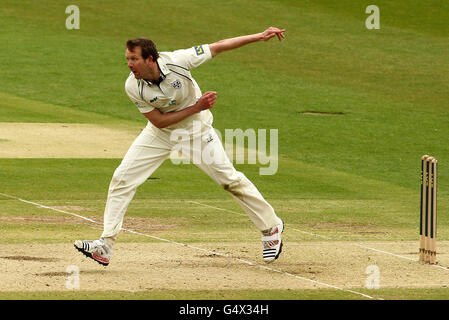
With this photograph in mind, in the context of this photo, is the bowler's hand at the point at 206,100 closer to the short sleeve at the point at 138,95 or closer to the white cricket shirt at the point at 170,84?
the white cricket shirt at the point at 170,84

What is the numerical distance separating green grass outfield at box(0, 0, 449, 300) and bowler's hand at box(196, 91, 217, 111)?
72.0 inches

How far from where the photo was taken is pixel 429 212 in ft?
33.4

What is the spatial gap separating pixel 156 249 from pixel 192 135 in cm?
171

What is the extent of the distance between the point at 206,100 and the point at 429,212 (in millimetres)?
2646

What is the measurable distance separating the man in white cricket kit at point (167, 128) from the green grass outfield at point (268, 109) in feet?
4.19

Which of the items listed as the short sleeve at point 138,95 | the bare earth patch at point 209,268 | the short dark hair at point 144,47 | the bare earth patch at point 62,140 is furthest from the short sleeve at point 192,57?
the bare earth patch at point 62,140

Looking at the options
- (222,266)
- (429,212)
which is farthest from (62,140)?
(429,212)

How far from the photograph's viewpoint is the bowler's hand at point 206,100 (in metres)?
9.45

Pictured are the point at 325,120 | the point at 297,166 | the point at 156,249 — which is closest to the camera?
the point at 156,249

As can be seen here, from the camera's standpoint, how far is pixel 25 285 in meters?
8.95

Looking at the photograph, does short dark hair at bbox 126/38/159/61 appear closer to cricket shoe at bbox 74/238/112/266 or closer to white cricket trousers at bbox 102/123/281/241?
white cricket trousers at bbox 102/123/281/241

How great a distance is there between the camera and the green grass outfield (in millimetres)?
13352
